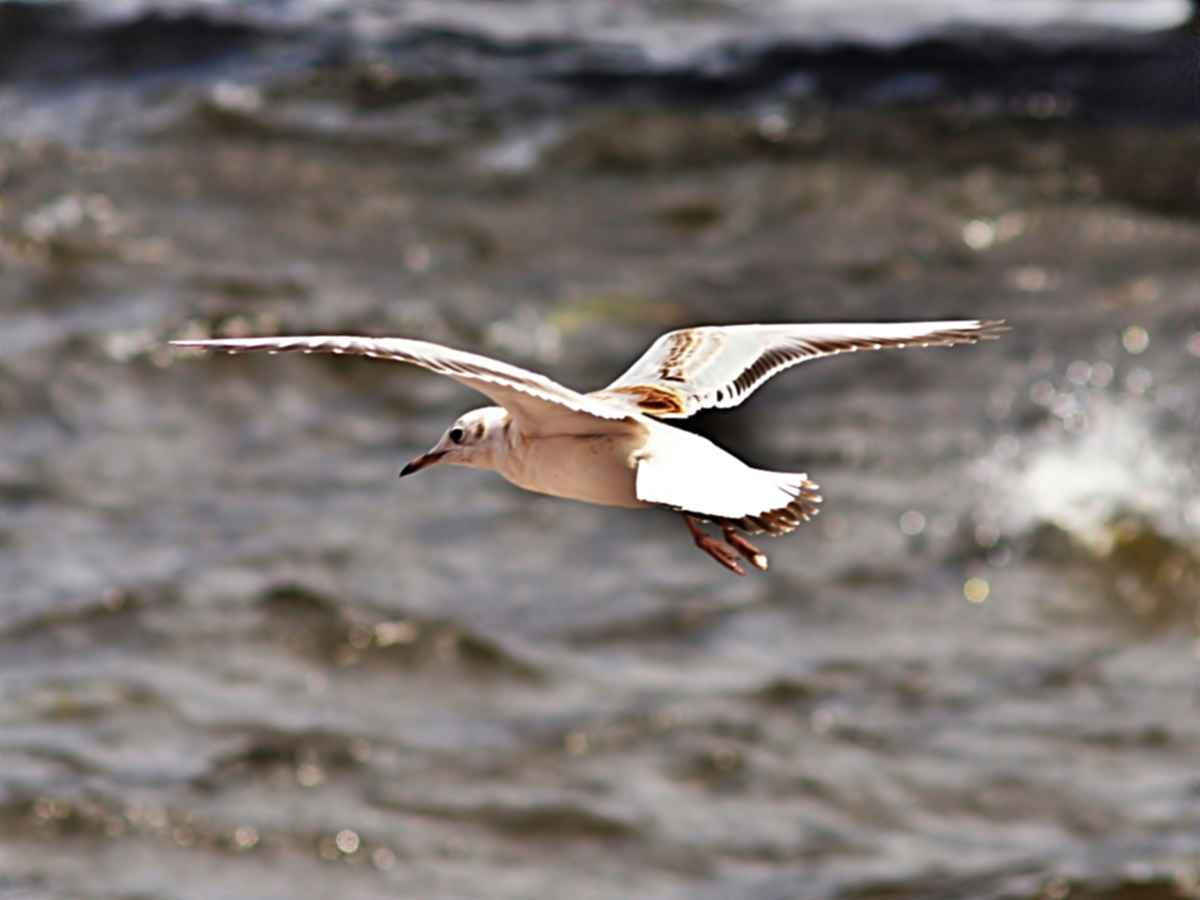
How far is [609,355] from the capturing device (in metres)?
15.1

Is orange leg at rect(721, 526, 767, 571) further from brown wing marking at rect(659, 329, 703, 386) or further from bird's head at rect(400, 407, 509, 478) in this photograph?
bird's head at rect(400, 407, 509, 478)

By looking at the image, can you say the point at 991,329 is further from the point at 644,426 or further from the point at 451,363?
the point at 451,363

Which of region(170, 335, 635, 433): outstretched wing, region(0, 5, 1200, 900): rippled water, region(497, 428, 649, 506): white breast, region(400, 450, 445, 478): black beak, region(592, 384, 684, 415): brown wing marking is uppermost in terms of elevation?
region(0, 5, 1200, 900): rippled water


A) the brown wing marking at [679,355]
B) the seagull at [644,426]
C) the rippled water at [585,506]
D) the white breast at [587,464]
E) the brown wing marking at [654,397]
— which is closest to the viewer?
the seagull at [644,426]

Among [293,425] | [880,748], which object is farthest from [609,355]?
[880,748]

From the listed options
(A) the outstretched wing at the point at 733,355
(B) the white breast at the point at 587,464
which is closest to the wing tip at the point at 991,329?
(A) the outstretched wing at the point at 733,355

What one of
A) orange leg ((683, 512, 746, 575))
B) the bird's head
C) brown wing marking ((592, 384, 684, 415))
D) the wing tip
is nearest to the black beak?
the bird's head

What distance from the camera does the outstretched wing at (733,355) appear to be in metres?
4.39

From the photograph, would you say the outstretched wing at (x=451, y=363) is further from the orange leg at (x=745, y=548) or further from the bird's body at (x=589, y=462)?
the orange leg at (x=745, y=548)

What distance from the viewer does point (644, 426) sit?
4199mm

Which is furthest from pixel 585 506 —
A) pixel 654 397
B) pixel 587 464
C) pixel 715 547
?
pixel 587 464

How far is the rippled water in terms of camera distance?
12.6 meters

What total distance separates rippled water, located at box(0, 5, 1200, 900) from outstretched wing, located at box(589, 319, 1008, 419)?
25.3 feet

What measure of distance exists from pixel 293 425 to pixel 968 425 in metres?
4.64
